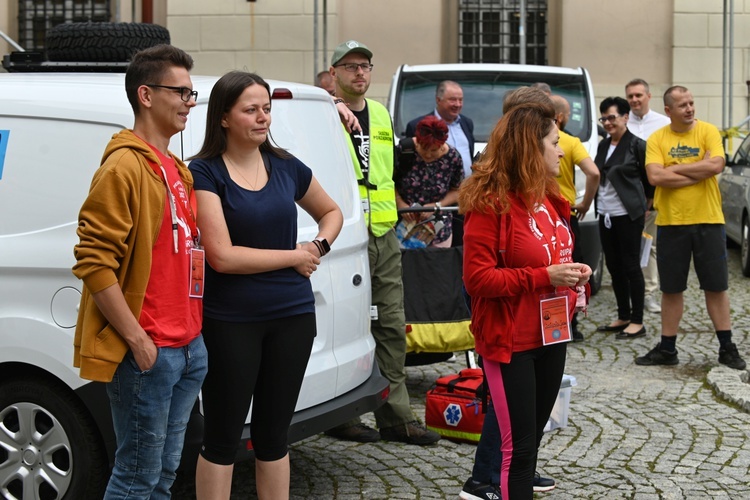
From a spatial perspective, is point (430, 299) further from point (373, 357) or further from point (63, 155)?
point (63, 155)

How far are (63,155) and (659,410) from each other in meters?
3.73

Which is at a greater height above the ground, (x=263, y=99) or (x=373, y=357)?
(x=263, y=99)

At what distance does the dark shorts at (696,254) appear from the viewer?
7.66 metres

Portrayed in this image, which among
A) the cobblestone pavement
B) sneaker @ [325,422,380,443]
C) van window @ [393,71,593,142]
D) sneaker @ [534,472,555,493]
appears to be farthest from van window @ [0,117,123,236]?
van window @ [393,71,593,142]

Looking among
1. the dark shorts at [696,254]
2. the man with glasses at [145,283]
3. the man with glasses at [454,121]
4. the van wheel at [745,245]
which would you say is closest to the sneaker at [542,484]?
the man with glasses at [145,283]

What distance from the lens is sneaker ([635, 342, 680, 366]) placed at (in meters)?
7.89

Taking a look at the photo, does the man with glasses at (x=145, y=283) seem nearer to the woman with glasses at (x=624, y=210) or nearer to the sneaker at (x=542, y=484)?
the sneaker at (x=542, y=484)

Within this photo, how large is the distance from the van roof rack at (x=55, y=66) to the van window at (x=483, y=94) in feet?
18.0

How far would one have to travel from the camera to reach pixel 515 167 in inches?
166

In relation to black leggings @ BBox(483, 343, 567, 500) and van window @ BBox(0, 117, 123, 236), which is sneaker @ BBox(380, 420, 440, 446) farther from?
van window @ BBox(0, 117, 123, 236)

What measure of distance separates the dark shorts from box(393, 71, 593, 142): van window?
3.22 metres

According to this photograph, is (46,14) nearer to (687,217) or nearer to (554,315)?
(687,217)

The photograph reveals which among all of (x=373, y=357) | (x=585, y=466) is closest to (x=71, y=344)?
(x=373, y=357)

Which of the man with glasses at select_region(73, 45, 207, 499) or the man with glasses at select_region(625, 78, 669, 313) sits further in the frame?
the man with glasses at select_region(625, 78, 669, 313)
